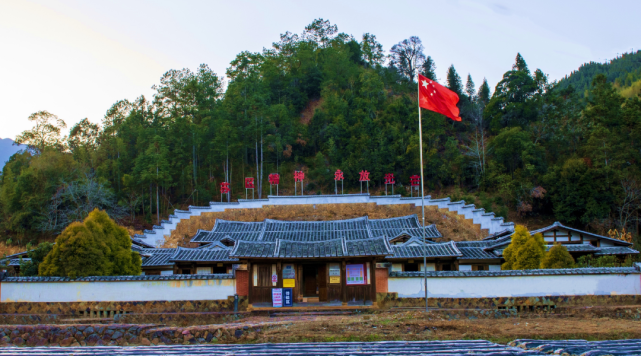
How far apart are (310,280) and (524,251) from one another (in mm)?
7658

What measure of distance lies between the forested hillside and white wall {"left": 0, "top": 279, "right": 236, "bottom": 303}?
2259 cm

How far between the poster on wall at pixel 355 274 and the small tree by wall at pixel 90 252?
24.9ft

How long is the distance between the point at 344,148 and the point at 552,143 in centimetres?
1737

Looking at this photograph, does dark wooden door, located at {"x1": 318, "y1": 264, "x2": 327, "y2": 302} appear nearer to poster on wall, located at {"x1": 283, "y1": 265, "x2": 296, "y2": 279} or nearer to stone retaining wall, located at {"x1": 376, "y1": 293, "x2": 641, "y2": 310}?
poster on wall, located at {"x1": 283, "y1": 265, "x2": 296, "y2": 279}

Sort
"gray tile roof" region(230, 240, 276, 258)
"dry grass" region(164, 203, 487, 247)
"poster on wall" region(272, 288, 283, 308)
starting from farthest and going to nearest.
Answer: "dry grass" region(164, 203, 487, 247), "gray tile roof" region(230, 240, 276, 258), "poster on wall" region(272, 288, 283, 308)

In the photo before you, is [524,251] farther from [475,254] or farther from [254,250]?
[254,250]

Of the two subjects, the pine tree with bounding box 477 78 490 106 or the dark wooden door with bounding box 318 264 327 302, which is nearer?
the dark wooden door with bounding box 318 264 327 302

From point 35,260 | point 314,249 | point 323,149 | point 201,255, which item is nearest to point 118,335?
point 314,249

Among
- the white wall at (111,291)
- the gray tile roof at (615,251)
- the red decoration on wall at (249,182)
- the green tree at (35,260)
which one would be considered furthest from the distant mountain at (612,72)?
the green tree at (35,260)

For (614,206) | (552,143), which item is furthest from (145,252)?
(552,143)

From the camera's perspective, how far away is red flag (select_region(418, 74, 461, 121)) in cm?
1436

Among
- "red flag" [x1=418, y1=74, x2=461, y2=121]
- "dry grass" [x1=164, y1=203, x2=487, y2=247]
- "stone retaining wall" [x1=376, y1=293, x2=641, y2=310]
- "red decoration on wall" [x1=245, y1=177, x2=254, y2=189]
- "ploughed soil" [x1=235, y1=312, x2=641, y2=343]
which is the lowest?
"stone retaining wall" [x1=376, y1=293, x2=641, y2=310]

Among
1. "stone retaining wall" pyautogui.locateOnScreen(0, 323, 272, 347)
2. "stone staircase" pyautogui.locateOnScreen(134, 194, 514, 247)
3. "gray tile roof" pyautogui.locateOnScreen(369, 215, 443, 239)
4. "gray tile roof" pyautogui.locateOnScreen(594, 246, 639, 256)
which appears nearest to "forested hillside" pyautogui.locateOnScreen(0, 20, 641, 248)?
"stone staircase" pyautogui.locateOnScreen(134, 194, 514, 247)

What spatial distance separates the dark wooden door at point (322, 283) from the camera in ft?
50.4
